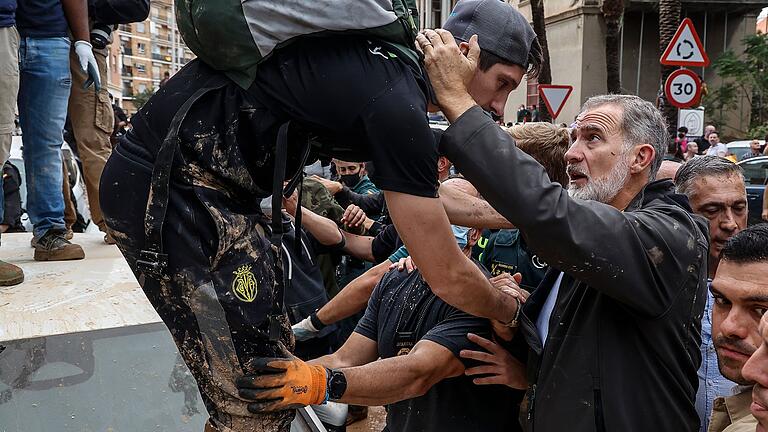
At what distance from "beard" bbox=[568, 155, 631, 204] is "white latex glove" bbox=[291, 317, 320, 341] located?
1.77 m

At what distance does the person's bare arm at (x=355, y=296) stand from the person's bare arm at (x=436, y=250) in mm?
1374

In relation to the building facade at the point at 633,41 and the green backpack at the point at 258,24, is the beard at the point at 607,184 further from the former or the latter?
the building facade at the point at 633,41

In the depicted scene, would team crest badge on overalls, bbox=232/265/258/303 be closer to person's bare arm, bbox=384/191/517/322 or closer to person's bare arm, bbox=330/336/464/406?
person's bare arm, bbox=384/191/517/322

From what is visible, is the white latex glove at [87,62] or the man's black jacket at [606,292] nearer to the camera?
the man's black jacket at [606,292]

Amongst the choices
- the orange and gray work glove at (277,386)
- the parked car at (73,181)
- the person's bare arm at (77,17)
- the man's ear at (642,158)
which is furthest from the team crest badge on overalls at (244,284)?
the parked car at (73,181)

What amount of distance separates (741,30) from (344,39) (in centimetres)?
2956

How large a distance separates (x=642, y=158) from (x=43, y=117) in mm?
3340

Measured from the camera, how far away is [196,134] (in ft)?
5.38

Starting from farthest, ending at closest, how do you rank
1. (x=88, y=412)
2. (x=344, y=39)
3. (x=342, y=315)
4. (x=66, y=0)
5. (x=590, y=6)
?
(x=590, y=6) < (x=66, y=0) < (x=342, y=315) < (x=88, y=412) < (x=344, y=39)

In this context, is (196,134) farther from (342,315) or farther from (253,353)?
(342,315)

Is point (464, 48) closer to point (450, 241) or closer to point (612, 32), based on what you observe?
point (450, 241)

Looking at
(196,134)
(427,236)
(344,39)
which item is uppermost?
(344,39)

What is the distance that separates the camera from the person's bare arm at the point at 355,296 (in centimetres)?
329

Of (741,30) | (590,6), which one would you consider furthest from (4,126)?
(741,30)
